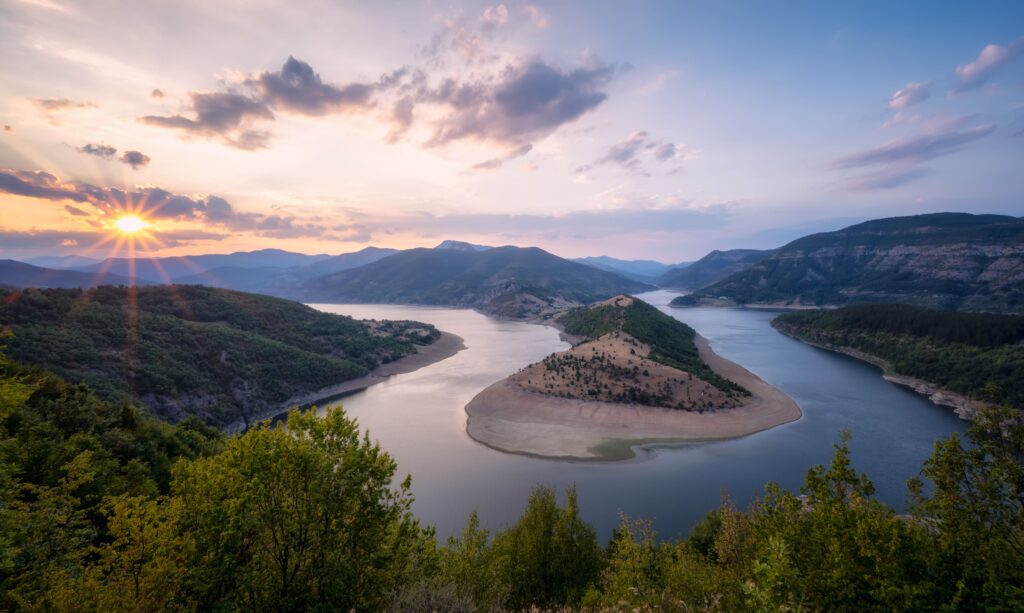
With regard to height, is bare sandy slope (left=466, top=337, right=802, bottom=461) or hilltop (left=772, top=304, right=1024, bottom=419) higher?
hilltop (left=772, top=304, right=1024, bottom=419)

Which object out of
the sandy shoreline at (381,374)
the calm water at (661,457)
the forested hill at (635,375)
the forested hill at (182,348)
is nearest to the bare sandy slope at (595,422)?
the calm water at (661,457)

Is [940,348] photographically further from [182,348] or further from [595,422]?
[182,348]

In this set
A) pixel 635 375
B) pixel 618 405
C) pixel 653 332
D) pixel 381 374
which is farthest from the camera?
pixel 653 332

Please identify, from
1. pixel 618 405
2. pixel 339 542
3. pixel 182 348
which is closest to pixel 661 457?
pixel 618 405

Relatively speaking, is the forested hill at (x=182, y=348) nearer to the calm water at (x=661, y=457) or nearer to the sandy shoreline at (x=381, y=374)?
the sandy shoreline at (x=381, y=374)

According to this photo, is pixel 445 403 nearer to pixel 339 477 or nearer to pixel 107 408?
pixel 107 408

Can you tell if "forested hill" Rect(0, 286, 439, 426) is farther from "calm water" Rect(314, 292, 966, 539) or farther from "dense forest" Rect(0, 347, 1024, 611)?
"dense forest" Rect(0, 347, 1024, 611)

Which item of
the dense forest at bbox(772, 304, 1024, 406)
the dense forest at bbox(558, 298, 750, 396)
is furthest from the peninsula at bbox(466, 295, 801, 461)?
the dense forest at bbox(772, 304, 1024, 406)
